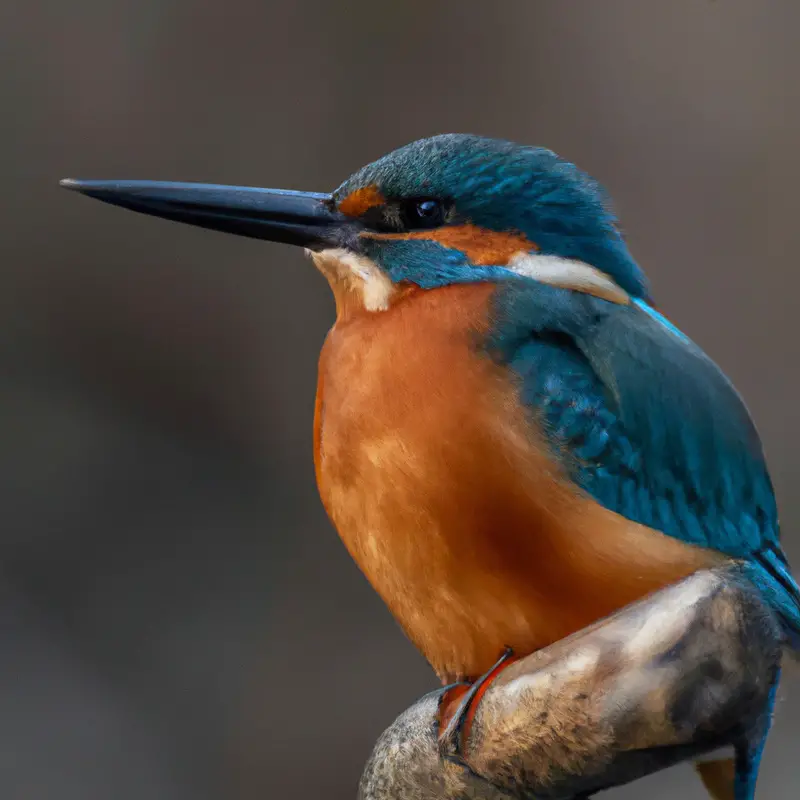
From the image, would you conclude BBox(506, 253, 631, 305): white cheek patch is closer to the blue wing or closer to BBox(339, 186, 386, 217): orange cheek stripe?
the blue wing

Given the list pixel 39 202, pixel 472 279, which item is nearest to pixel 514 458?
pixel 472 279

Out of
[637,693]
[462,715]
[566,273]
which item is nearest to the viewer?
[637,693]

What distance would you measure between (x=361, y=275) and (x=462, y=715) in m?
0.44

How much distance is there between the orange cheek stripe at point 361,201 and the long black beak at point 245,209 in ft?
0.04

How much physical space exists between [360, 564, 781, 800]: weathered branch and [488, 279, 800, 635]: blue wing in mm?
135

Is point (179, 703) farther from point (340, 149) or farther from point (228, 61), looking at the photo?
point (228, 61)

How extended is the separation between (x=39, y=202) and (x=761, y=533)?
1.45 metres

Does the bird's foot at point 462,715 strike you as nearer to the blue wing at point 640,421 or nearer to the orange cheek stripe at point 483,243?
the blue wing at point 640,421

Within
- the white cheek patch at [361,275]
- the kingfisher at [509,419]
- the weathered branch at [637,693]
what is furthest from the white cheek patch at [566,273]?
the weathered branch at [637,693]

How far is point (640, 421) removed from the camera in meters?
0.94

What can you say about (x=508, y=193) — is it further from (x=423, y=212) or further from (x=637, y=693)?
(x=637, y=693)

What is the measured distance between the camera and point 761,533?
967 millimetres

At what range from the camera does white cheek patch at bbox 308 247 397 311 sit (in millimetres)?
1062

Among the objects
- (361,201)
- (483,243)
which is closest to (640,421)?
(483,243)
